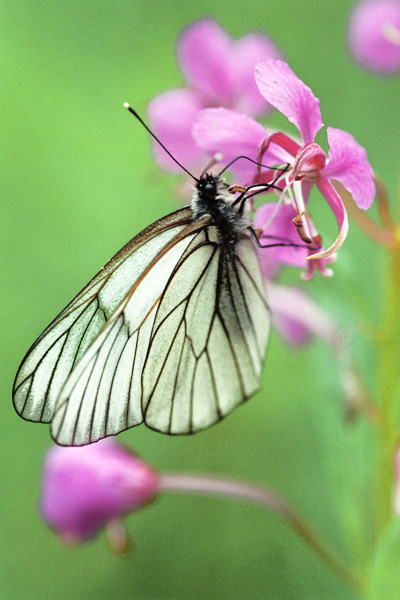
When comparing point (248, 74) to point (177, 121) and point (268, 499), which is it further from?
point (268, 499)

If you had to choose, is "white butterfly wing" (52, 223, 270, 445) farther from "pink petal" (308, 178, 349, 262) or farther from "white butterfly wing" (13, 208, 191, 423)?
"pink petal" (308, 178, 349, 262)

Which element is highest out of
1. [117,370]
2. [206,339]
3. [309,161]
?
[309,161]

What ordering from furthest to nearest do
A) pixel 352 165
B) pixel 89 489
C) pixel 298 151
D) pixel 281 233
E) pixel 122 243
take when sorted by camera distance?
pixel 122 243
pixel 89 489
pixel 281 233
pixel 298 151
pixel 352 165

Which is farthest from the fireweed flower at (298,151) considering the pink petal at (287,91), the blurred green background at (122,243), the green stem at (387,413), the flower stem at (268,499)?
the blurred green background at (122,243)

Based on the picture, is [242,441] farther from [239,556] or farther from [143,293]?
[143,293]

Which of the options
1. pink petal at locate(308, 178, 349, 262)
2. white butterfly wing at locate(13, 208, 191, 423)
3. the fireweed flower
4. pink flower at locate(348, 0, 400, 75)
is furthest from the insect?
pink flower at locate(348, 0, 400, 75)

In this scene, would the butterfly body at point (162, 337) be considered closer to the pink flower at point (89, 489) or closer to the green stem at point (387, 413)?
the green stem at point (387, 413)

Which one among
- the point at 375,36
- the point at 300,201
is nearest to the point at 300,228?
the point at 300,201
